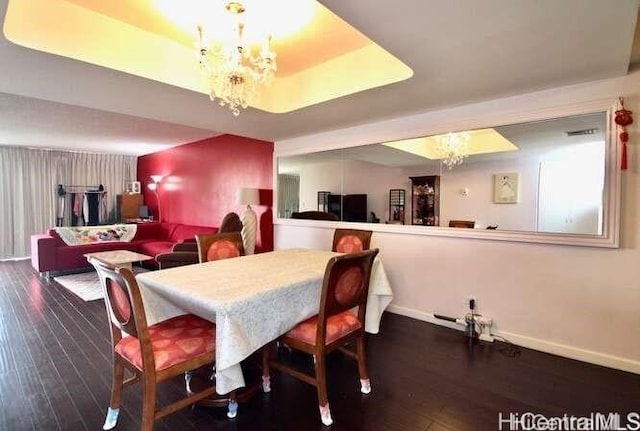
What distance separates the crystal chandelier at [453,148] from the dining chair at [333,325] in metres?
1.67

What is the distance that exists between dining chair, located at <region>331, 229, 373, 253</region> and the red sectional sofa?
289 centimetres

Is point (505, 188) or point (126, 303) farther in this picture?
point (505, 188)

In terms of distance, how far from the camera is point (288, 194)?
180 inches

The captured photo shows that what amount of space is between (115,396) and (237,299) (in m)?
0.91

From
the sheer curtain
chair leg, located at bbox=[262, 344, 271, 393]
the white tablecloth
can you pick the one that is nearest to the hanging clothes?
the sheer curtain

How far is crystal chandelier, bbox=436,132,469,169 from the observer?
9.93 feet

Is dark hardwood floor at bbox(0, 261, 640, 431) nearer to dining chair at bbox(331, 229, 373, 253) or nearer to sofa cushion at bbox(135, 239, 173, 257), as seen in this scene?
dining chair at bbox(331, 229, 373, 253)

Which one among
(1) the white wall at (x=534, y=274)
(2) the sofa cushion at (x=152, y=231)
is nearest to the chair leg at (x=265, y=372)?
(1) the white wall at (x=534, y=274)

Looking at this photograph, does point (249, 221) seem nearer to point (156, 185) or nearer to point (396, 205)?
point (396, 205)

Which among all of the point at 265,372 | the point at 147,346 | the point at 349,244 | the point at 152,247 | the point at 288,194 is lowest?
the point at 265,372

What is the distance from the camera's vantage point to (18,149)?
262 inches

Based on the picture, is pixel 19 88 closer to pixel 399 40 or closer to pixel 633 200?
pixel 399 40

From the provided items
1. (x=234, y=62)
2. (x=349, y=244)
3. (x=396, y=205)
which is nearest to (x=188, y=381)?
(x=349, y=244)

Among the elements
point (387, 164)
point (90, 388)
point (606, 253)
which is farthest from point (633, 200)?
point (90, 388)
